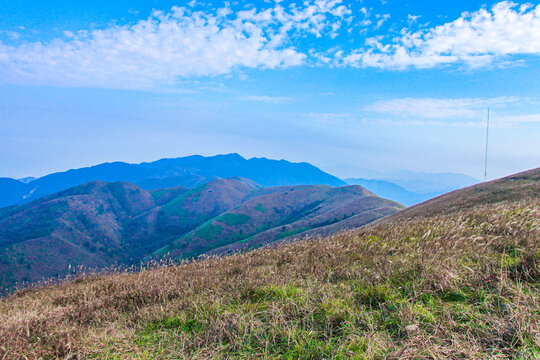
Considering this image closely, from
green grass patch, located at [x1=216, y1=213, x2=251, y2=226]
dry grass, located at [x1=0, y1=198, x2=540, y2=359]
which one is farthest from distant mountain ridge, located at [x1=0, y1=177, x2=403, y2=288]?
dry grass, located at [x1=0, y1=198, x2=540, y2=359]

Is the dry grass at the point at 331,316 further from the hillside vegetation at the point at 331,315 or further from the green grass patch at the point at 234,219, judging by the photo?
the green grass patch at the point at 234,219

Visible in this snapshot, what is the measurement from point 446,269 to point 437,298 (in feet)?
2.05

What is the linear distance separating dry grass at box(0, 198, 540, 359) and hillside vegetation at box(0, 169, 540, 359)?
0.02 metres

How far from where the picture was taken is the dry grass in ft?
9.25

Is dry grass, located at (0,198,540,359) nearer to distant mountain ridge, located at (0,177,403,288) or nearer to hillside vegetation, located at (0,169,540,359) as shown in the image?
hillside vegetation, located at (0,169,540,359)

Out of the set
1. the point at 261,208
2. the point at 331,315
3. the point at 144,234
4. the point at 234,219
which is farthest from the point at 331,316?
the point at 144,234

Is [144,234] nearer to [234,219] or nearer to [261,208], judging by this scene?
[234,219]

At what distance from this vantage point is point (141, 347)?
3326mm

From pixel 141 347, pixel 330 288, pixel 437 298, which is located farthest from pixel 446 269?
pixel 141 347

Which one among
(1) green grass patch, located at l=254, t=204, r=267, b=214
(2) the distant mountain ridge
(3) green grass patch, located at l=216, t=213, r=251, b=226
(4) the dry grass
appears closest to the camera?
(4) the dry grass

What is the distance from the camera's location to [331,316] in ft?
11.3

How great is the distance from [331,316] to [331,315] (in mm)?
22

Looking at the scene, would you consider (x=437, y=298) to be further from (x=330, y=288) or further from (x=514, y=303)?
(x=330, y=288)

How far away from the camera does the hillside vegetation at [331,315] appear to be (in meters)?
2.82
